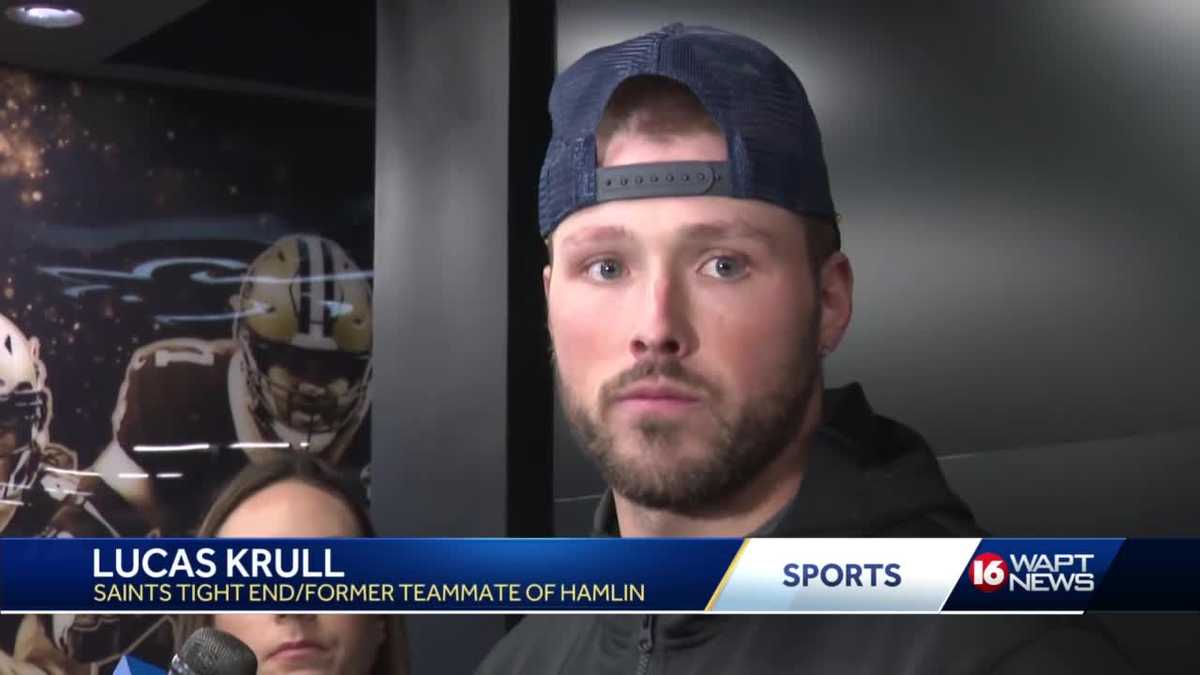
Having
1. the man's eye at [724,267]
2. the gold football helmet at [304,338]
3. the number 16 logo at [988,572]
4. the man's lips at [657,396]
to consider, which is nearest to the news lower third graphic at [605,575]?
the number 16 logo at [988,572]

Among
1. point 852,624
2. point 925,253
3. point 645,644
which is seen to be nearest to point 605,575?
point 645,644

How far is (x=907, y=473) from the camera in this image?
1285 mm

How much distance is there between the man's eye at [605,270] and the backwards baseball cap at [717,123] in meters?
0.06

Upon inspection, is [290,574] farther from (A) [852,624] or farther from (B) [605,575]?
(A) [852,624]

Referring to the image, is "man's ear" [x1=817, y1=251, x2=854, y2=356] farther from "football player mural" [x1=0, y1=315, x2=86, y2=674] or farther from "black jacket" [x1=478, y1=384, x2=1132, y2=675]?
"football player mural" [x1=0, y1=315, x2=86, y2=674]

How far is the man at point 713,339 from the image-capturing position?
52.0 inches

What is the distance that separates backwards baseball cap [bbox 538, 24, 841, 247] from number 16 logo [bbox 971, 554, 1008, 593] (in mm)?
375

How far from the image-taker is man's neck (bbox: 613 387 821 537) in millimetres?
1403

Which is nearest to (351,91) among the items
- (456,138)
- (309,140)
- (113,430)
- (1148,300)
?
(309,140)

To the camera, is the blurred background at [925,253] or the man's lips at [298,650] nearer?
the blurred background at [925,253]

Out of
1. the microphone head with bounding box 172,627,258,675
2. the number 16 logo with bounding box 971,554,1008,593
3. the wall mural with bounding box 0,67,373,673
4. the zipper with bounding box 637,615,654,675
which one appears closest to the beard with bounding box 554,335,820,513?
the zipper with bounding box 637,615,654,675

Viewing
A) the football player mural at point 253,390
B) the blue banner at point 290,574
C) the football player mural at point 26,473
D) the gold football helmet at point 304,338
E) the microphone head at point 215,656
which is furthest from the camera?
the gold football helmet at point 304,338

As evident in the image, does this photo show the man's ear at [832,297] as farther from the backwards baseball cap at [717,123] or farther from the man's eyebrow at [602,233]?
Answer: the man's eyebrow at [602,233]

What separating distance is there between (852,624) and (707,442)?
22 centimetres
